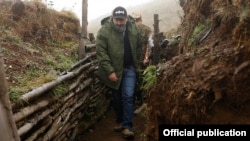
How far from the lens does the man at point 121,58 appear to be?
524 centimetres

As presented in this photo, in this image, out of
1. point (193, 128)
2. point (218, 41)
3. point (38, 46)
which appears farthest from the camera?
point (38, 46)

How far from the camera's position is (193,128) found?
281cm

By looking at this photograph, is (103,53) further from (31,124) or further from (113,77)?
(31,124)

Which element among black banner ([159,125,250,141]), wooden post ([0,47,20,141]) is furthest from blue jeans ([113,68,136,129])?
wooden post ([0,47,20,141])

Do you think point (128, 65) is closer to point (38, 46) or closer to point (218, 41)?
point (38, 46)

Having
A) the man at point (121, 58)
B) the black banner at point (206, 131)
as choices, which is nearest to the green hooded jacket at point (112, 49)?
the man at point (121, 58)

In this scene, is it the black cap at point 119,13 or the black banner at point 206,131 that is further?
the black cap at point 119,13

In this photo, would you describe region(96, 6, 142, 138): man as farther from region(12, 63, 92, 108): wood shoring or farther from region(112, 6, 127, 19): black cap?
region(12, 63, 92, 108): wood shoring

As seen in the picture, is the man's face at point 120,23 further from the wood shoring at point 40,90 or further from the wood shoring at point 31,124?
the wood shoring at point 31,124

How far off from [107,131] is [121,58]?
1.25 meters

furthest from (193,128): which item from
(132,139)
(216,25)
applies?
(132,139)

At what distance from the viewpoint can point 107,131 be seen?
5871 mm

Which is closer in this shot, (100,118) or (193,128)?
(193,128)

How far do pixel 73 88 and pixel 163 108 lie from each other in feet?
7.01
